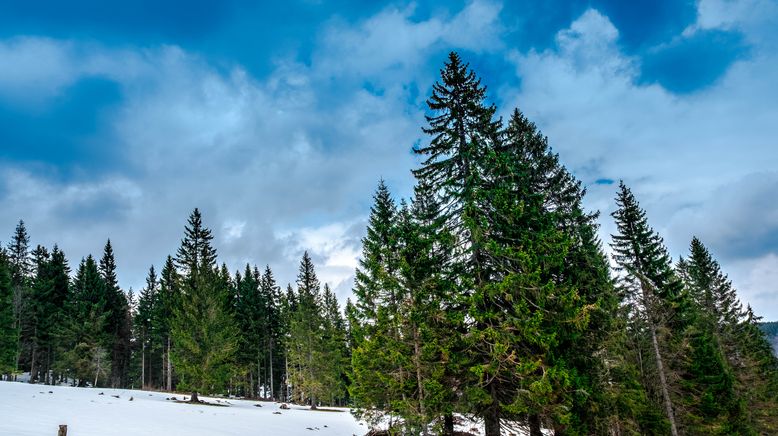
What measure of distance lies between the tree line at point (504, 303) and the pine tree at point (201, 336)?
20.7 metres

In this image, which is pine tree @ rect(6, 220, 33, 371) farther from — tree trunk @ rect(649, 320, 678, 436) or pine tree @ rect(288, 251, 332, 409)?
tree trunk @ rect(649, 320, 678, 436)

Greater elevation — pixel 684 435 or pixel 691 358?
pixel 691 358

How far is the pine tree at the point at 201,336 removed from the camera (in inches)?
1439

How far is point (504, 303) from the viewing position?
1831 centimetres

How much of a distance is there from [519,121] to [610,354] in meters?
12.8

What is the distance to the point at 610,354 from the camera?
19375mm

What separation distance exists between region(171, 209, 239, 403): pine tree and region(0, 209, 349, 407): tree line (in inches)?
3.5

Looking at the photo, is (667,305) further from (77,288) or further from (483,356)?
(77,288)

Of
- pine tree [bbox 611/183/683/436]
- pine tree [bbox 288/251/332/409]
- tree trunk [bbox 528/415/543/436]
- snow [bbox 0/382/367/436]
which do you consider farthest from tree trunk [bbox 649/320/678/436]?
pine tree [bbox 288/251/332/409]

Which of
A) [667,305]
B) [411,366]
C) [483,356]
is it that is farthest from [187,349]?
[667,305]

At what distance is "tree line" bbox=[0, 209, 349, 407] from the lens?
1511 inches

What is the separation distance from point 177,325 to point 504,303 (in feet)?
103

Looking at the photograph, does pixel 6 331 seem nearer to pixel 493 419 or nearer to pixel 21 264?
pixel 21 264

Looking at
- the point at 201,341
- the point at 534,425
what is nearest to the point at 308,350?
the point at 201,341
